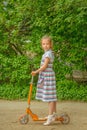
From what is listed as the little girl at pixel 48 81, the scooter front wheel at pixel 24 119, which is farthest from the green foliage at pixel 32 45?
the scooter front wheel at pixel 24 119

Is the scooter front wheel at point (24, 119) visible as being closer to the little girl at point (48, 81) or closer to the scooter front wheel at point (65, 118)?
the little girl at point (48, 81)

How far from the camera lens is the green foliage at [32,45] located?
859 cm

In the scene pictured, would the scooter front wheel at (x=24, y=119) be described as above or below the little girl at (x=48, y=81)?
below

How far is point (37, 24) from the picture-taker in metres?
8.55

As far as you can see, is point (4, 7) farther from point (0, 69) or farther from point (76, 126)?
point (76, 126)

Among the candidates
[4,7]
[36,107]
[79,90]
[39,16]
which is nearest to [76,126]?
[36,107]

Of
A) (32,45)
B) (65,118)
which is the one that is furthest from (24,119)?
(32,45)

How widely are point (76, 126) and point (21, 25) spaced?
305 centimetres

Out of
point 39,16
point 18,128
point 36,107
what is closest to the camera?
point 18,128

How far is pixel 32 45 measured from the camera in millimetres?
8875

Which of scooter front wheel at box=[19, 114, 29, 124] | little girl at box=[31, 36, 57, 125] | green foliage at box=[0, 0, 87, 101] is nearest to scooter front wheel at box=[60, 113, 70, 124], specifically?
little girl at box=[31, 36, 57, 125]

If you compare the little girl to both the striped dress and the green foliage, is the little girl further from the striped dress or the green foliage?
the green foliage

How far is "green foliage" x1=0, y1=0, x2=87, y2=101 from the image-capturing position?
28.2ft

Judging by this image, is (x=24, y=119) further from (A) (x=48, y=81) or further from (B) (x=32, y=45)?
(B) (x=32, y=45)
